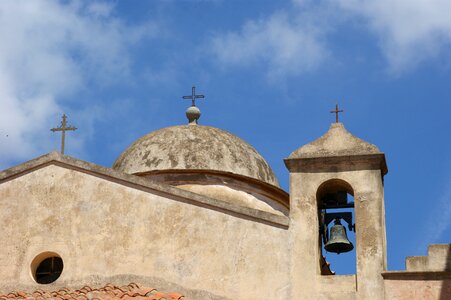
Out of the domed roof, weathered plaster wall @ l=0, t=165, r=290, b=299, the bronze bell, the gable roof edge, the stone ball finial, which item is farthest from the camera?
the stone ball finial

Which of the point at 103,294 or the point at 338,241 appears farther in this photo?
the point at 338,241

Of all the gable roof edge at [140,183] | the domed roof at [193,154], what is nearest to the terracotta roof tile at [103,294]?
the gable roof edge at [140,183]

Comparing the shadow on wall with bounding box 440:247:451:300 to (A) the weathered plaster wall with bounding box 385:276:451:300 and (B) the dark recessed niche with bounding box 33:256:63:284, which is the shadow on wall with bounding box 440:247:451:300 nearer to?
(A) the weathered plaster wall with bounding box 385:276:451:300

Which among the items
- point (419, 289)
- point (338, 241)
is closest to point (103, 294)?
point (338, 241)

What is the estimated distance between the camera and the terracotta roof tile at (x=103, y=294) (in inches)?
549

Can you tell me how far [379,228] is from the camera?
14055 mm

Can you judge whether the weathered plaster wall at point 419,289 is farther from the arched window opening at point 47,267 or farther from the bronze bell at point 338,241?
the arched window opening at point 47,267

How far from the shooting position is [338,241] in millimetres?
14469

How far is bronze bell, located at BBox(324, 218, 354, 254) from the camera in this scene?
571 inches

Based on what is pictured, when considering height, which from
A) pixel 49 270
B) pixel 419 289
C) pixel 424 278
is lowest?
pixel 419 289

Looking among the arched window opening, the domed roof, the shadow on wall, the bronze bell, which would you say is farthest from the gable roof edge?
the domed roof

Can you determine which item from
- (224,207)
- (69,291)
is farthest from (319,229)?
(69,291)

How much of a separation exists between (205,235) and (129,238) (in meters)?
0.97

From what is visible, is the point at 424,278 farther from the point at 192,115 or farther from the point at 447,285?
the point at 192,115
